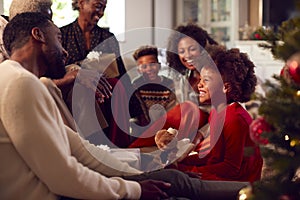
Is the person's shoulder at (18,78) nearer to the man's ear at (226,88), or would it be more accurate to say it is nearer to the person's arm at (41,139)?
the person's arm at (41,139)

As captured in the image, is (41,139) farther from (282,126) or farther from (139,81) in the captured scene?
(139,81)

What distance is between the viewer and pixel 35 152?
64.6 inches

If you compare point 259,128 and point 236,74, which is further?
point 236,74

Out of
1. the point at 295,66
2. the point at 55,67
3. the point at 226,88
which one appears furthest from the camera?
the point at 226,88

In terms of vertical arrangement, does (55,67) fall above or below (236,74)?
above

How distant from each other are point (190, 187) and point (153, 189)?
149 millimetres

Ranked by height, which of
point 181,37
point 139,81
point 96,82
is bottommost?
point 139,81

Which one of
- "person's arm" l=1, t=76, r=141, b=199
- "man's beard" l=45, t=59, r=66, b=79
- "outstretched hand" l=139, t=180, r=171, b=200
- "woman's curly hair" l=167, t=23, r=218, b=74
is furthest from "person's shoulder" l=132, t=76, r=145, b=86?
"person's arm" l=1, t=76, r=141, b=199

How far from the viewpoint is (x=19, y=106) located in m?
1.63

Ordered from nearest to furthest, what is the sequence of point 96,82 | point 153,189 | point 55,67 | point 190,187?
point 153,189, point 190,187, point 55,67, point 96,82

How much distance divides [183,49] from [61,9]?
3553mm

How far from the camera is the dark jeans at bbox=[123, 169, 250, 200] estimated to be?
189 cm

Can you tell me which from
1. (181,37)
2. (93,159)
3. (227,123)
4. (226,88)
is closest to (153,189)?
(93,159)

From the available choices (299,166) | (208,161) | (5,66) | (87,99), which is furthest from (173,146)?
(299,166)
